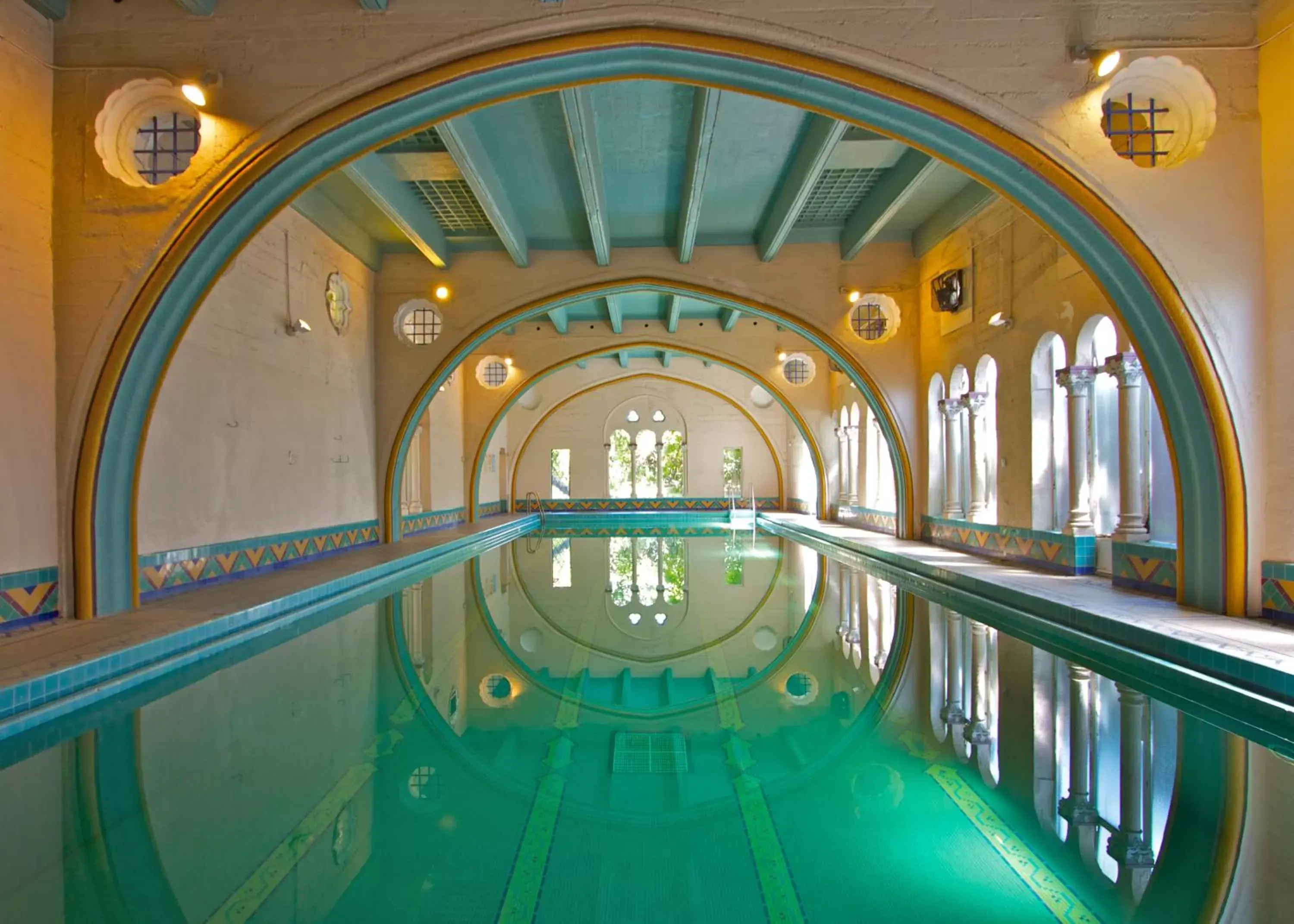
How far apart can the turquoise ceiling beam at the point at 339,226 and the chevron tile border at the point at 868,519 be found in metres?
8.12

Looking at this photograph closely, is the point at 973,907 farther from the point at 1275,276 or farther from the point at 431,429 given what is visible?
the point at 431,429

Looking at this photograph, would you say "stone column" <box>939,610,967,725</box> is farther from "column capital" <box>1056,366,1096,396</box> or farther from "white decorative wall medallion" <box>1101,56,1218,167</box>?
"white decorative wall medallion" <box>1101,56,1218,167</box>

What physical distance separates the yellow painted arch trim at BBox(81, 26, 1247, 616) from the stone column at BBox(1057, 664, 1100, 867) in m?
2.02

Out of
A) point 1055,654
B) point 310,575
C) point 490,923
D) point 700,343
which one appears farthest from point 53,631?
point 700,343

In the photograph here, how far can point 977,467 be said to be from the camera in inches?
378

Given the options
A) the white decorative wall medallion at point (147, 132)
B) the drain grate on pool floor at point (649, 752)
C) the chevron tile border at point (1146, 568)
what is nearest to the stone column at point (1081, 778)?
the drain grate on pool floor at point (649, 752)

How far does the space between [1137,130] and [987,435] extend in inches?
160

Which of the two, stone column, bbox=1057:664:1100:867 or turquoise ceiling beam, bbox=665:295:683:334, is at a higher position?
turquoise ceiling beam, bbox=665:295:683:334

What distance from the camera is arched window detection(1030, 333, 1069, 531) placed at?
7844 mm

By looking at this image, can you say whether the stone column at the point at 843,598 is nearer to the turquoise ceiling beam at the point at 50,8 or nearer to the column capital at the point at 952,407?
the column capital at the point at 952,407

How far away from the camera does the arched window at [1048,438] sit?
7844 millimetres

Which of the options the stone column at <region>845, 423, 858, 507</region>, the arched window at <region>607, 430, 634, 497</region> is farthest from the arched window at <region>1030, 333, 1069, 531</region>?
the arched window at <region>607, 430, 634, 497</region>

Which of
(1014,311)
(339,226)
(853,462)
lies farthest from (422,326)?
(1014,311)

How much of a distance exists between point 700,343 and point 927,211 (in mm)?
5710
